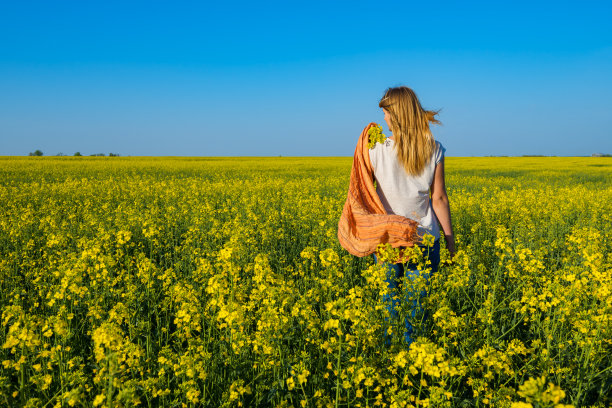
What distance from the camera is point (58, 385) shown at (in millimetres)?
2432

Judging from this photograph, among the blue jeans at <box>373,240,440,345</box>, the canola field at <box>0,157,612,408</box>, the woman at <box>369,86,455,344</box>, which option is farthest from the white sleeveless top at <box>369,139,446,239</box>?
the canola field at <box>0,157,612,408</box>

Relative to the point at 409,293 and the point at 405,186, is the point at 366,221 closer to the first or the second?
the point at 405,186

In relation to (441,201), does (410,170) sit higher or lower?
higher

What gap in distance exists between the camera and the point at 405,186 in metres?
3.11

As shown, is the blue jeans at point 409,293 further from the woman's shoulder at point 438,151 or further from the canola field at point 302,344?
the woman's shoulder at point 438,151

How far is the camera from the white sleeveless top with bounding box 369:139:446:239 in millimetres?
3066

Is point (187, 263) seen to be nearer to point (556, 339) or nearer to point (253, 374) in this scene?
point (253, 374)

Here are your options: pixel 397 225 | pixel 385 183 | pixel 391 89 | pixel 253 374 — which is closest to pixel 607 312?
pixel 397 225

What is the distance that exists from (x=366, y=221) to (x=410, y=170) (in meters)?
0.54

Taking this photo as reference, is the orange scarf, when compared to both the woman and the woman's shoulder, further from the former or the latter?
the woman's shoulder

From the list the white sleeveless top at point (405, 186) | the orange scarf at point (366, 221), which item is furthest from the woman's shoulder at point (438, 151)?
the orange scarf at point (366, 221)

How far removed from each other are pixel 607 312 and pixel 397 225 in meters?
1.54

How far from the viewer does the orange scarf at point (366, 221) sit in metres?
2.92

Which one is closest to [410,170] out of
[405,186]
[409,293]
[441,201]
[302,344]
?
[405,186]
